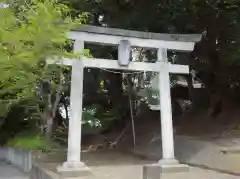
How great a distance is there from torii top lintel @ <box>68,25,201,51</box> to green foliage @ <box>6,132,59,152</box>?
5.01 m

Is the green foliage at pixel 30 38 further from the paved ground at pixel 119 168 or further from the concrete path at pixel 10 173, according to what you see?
the concrete path at pixel 10 173

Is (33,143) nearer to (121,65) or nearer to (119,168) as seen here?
(119,168)

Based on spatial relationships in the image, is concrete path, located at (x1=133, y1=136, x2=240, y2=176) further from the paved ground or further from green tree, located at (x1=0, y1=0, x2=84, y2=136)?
green tree, located at (x1=0, y1=0, x2=84, y2=136)

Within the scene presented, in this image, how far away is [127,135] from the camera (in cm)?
1450

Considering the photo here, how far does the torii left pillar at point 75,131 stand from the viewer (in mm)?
7719

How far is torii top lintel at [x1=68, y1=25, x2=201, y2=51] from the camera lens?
27.1ft

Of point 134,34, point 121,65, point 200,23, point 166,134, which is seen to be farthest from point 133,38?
point 200,23

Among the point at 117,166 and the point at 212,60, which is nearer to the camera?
the point at 117,166

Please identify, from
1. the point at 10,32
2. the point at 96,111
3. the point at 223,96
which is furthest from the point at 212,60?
the point at 10,32

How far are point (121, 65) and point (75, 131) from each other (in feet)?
6.54

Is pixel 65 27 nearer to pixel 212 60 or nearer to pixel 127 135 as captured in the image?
pixel 212 60

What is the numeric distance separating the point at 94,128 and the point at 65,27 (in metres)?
9.40

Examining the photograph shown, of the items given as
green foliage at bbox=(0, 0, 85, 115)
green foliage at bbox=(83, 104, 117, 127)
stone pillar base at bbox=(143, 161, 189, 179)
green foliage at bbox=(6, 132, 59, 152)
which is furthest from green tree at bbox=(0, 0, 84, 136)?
green foliage at bbox=(83, 104, 117, 127)

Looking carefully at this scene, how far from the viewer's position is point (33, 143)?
1188 centimetres
